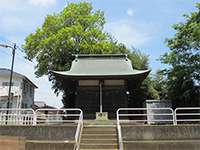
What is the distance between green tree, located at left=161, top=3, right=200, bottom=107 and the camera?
81.5 feet

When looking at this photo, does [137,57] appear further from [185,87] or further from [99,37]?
[185,87]

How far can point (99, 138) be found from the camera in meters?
14.8

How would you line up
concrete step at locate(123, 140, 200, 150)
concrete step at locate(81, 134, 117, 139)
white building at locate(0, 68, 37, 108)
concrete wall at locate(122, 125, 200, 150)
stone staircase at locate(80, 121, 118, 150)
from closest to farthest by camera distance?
concrete step at locate(123, 140, 200, 150) < stone staircase at locate(80, 121, 118, 150) < concrete step at locate(81, 134, 117, 139) < concrete wall at locate(122, 125, 200, 150) < white building at locate(0, 68, 37, 108)

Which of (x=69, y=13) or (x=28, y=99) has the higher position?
(x=69, y=13)

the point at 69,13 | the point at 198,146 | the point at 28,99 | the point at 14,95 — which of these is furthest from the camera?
the point at 28,99

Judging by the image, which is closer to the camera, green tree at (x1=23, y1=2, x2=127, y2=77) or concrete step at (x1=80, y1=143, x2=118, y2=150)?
concrete step at (x1=80, y1=143, x2=118, y2=150)

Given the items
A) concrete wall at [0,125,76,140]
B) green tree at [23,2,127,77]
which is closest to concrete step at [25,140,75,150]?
concrete wall at [0,125,76,140]

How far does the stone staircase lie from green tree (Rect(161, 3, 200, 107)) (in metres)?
11.2

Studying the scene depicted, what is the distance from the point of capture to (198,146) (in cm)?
1362

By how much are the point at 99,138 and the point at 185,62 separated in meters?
13.4

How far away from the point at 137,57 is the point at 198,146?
77.9 feet

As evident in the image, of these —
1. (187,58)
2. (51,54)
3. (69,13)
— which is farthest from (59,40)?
(187,58)

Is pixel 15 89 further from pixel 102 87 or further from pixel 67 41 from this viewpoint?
pixel 102 87

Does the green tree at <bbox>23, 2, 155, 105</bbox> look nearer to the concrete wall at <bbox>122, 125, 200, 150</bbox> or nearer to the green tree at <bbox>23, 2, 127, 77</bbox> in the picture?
the green tree at <bbox>23, 2, 127, 77</bbox>
